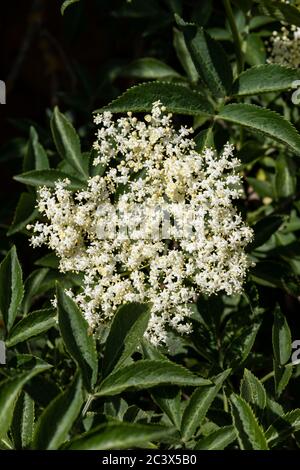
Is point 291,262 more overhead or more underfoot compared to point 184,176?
more underfoot

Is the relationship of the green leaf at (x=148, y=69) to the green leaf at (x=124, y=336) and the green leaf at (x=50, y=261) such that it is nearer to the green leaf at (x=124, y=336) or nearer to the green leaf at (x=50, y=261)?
the green leaf at (x=50, y=261)

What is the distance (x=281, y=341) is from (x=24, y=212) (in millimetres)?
1010

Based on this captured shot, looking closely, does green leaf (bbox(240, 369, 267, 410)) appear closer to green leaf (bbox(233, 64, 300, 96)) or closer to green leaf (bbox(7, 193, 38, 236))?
green leaf (bbox(233, 64, 300, 96))

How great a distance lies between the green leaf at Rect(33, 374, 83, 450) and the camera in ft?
5.03

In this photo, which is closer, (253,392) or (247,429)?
(247,429)

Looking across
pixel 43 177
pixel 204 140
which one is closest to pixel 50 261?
pixel 43 177

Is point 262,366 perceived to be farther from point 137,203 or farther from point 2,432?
point 2,432

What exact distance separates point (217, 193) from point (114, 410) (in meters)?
0.69

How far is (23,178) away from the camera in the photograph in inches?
89.9

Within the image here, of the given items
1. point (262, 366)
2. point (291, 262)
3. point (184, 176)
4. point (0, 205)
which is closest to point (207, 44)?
point (184, 176)

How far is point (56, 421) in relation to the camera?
1.55 metres

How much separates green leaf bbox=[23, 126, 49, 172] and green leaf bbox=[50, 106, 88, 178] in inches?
5.1

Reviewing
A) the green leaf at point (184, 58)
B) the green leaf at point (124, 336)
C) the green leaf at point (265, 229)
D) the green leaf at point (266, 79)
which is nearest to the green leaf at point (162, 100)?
the green leaf at point (266, 79)

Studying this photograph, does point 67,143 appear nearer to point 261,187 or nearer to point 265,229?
point 265,229
